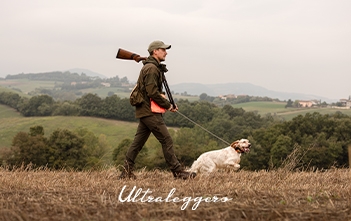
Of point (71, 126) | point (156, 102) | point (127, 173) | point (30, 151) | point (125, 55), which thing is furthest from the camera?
point (71, 126)

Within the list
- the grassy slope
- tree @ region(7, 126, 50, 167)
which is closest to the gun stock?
tree @ region(7, 126, 50, 167)

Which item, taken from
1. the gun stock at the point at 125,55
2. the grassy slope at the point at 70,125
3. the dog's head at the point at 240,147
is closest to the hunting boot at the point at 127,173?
the gun stock at the point at 125,55

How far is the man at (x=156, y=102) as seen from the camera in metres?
8.91

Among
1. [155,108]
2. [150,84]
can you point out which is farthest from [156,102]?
[150,84]

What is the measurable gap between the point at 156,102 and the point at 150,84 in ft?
1.15

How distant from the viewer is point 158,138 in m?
9.23

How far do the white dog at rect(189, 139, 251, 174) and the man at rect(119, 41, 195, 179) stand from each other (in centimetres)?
131

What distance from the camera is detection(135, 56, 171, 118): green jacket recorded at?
29.1 feet

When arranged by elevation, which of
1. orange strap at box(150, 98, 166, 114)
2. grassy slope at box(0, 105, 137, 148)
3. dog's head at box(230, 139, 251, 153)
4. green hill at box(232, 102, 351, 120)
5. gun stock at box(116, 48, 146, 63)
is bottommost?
grassy slope at box(0, 105, 137, 148)

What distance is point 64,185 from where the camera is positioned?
7.64 meters

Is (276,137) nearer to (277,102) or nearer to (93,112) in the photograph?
(93,112)

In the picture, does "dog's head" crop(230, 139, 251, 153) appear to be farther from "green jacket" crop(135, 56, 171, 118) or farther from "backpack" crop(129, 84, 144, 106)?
"backpack" crop(129, 84, 144, 106)

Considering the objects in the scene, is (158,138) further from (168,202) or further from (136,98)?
(168,202)

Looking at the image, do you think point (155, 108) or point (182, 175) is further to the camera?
point (182, 175)
